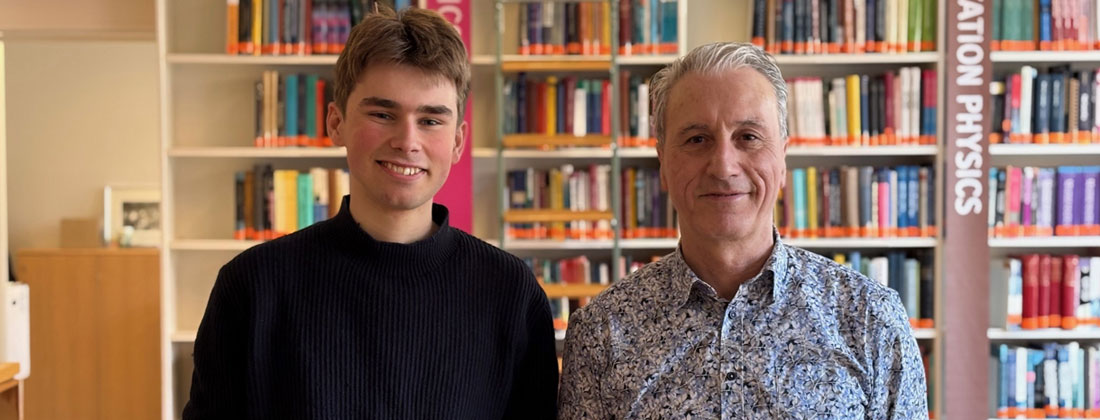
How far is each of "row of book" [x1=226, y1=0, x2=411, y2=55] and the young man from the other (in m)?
2.65

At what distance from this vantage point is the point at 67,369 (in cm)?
598

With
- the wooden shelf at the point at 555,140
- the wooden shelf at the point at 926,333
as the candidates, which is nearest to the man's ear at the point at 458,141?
the wooden shelf at the point at 555,140

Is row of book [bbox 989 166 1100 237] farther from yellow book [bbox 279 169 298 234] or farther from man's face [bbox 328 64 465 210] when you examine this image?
man's face [bbox 328 64 465 210]

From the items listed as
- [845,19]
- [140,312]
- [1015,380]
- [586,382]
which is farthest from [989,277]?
[140,312]

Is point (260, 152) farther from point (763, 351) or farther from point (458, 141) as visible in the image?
point (763, 351)

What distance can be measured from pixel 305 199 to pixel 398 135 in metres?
2.80

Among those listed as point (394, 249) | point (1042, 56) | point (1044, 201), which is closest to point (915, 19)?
point (1042, 56)

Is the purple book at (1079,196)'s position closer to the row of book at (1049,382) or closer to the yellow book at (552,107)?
the row of book at (1049,382)

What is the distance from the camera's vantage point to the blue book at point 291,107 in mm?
4168

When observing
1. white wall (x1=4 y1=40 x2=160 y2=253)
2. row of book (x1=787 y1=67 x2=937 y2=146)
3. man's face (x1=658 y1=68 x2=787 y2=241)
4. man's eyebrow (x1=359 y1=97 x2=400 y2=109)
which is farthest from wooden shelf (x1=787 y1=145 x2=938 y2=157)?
white wall (x1=4 y1=40 x2=160 y2=253)

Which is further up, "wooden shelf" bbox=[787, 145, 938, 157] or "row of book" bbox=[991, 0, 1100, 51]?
"row of book" bbox=[991, 0, 1100, 51]

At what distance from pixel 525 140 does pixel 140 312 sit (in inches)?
127

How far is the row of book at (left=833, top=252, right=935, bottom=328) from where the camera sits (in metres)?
4.19

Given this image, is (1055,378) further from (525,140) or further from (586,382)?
(586,382)
